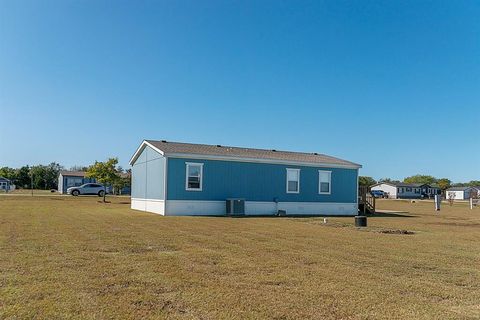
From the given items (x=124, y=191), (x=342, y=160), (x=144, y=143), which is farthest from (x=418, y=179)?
(x=144, y=143)

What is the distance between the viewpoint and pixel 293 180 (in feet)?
83.1

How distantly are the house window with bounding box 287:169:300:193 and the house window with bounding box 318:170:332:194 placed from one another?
160 centimetres

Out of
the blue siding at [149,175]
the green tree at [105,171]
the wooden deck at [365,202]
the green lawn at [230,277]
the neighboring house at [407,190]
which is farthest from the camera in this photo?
the neighboring house at [407,190]

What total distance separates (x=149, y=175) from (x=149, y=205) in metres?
1.79

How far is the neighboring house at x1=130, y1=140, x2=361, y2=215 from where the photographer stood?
21844 mm

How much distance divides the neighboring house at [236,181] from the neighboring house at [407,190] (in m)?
72.9

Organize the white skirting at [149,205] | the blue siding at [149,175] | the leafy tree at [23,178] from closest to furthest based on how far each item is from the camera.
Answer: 1. the white skirting at [149,205]
2. the blue siding at [149,175]
3. the leafy tree at [23,178]

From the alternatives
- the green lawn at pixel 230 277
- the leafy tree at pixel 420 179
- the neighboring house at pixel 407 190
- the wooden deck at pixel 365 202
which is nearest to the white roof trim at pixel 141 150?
the green lawn at pixel 230 277

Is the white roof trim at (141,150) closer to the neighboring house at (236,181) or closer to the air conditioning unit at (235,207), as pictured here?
the neighboring house at (236,181)

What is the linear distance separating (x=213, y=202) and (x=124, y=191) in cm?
4790

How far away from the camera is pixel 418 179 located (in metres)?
138

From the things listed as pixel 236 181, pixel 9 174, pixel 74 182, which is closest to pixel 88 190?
pixel 74 182

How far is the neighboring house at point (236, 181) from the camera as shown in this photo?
860 inches

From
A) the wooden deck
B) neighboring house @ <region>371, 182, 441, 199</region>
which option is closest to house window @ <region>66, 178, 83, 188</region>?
the wooden deck
